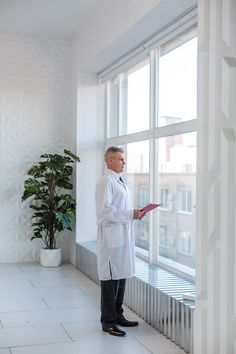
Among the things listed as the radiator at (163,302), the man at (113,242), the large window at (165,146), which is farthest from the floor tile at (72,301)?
the man at (113,242)

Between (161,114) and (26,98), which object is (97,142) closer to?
(26,98)

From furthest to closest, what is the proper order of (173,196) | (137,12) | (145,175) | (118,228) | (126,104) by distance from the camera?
1. (126,104)
2. (145,175)
3. (173,196)
4. (137,12)
5. (118,228)

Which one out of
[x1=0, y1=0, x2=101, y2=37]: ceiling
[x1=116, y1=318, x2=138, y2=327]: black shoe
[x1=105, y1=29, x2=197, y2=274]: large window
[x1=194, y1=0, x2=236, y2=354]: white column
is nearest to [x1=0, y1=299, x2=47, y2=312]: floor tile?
[x1=116, y1=318, x2=138, y2=327]: black shoe

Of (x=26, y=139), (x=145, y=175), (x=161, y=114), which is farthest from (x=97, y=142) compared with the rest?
(x=161, y=114)

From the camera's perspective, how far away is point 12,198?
7.06m

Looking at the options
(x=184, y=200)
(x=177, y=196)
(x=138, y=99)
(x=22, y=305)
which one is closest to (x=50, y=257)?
(x=22, y=305)

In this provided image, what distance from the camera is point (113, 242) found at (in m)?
3.81

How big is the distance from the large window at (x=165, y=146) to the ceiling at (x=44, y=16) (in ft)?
3.16

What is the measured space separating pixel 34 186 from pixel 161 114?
7.31 ft

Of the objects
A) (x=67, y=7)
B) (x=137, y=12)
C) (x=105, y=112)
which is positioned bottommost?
(x=105, y=112)

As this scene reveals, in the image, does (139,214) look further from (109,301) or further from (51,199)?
(51,199)

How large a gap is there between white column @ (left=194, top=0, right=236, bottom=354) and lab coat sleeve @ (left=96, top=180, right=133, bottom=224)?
2.35ft

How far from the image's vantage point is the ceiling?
228 inches

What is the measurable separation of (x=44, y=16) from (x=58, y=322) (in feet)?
12.8
